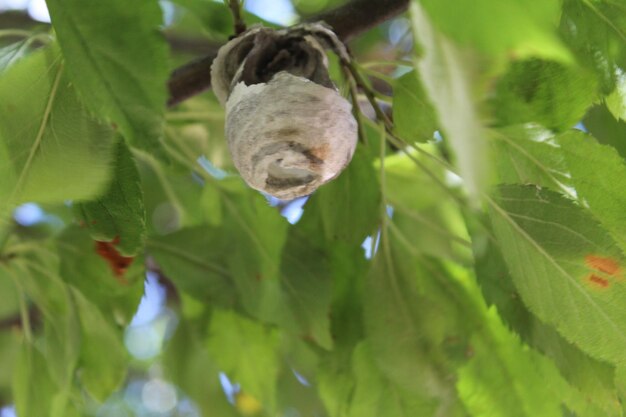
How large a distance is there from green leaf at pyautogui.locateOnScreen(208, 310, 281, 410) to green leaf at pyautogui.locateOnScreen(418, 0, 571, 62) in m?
0.49

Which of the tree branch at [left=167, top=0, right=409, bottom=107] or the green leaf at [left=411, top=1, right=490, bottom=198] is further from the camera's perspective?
the tree branch at [left=167, top=0, right=409, bottom=107]

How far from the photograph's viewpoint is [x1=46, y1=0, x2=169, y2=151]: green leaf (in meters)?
0.47

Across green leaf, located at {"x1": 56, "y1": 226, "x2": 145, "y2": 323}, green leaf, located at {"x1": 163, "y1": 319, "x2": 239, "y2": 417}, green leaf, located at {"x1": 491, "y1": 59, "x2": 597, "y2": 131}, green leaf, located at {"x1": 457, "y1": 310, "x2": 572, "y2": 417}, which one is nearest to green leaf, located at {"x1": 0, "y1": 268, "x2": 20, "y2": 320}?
green leaf, located at {"x1": 163, "y1": 319, "x2": 239, "y2": 417}

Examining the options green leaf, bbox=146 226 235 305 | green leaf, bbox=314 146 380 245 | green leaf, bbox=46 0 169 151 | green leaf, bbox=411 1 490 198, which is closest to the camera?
green leaf, bbox=411 1 490 198

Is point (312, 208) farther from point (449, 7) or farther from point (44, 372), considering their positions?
point (449, 7)

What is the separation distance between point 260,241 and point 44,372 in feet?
0.71

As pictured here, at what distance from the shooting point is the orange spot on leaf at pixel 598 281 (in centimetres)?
55

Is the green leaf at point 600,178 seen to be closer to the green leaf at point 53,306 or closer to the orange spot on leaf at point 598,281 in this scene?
the orange spot on leaf at point 598,281

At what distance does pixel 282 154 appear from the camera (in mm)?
526

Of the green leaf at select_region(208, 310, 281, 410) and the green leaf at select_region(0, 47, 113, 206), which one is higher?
the green leaf at select_region(0, 47, 113, 206)

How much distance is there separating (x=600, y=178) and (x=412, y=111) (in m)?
0.13

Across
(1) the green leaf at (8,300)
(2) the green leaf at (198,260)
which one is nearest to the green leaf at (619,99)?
(2) the green leaf at (198,260)

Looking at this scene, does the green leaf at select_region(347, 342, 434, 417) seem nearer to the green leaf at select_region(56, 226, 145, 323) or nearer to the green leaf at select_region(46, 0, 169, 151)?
the green leaf at select_region(56, 226, 145, 323)

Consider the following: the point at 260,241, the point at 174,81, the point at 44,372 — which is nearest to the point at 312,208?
the point at 260,241
